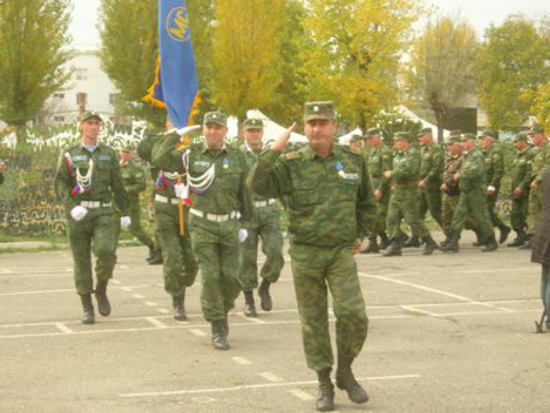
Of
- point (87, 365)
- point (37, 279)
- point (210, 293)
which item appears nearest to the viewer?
point (87, 365)

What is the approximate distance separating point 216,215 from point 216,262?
1.38ft

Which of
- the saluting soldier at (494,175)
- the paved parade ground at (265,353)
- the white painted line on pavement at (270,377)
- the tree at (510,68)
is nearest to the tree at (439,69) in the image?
the tree at (510,68)

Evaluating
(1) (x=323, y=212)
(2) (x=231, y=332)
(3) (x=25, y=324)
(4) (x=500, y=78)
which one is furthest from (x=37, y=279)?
(4) (x=500, y=78)

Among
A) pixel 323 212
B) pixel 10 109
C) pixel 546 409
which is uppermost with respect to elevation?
pixel 10 109

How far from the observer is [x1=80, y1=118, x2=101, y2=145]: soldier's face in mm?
11250

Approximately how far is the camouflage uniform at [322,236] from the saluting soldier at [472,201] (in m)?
11.3

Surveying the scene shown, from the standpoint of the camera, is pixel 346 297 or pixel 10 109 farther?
pixel 10 109

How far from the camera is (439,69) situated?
53.4 m

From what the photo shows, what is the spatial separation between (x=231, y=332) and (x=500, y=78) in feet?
230

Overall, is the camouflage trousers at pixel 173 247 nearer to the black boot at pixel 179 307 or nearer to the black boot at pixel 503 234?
the black boot at pixel 179 307

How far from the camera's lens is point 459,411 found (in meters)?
7.20

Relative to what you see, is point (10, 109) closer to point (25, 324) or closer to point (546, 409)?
point (25, 324)

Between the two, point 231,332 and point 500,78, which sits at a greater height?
point 500,78

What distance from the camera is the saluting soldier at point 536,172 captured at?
18.2m
